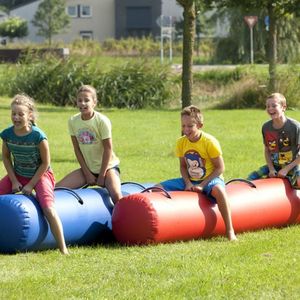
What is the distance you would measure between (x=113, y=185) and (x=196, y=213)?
33.9 inches

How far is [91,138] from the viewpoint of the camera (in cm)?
866

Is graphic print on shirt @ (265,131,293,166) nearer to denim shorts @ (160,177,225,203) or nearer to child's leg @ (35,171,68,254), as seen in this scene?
denim shorts @ (160,177,225,203)

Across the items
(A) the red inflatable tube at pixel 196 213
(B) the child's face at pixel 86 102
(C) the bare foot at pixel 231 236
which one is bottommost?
(C) the bare foot at pixel 231 236

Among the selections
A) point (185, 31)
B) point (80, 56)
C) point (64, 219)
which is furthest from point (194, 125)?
point (80, 56)

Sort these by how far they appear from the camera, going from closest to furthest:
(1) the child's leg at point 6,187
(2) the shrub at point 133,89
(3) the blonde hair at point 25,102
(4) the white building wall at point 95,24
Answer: (3) the blonde hair at point 25,102 < (1) the child's leg at point 6,187 < (2) the shrub at point 133,89 < (4) the white building wall at point 95,24

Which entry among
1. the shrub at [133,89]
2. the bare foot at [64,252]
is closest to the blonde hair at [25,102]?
the bare foot at [64,252]

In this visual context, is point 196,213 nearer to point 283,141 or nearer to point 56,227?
point 56,227

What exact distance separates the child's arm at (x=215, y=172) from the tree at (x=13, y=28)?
71.8 m

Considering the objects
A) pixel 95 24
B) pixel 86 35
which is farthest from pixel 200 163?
pixel 86 35

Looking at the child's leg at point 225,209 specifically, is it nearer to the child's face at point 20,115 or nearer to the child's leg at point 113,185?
the child's leg at point 113,185

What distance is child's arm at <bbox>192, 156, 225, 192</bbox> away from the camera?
27.4ft

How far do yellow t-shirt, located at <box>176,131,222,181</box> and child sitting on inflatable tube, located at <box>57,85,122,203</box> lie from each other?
696 millimetres

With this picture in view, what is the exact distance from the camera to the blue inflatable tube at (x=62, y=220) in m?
7.55

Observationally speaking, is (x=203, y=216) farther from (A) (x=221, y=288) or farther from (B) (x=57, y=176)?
(B) (x=57, y=176)
